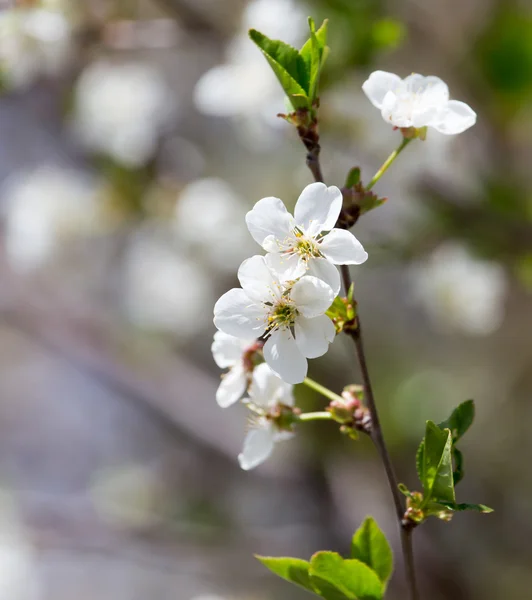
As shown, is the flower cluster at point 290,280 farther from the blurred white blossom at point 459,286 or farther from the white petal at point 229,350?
the blurred white blossom at point 459,286

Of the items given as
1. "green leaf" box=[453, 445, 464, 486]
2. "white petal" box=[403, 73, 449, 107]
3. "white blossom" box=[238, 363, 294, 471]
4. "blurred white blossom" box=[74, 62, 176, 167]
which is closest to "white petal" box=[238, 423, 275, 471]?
"white blossom" box=[238, 363, 294, 471]

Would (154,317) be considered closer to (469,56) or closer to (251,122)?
(251,122)

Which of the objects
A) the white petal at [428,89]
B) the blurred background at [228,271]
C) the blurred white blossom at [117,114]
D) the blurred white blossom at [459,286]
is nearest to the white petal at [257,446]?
the white petal at [428,89]

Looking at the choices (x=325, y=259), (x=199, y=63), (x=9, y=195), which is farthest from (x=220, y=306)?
(x=199, y=63)

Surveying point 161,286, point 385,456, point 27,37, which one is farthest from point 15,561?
point 385,456

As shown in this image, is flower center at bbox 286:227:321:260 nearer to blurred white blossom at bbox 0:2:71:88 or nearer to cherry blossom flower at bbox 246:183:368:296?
cherry blossom flower at bbox 246:183:368:296

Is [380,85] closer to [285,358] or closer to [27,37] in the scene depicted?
[285,358]
